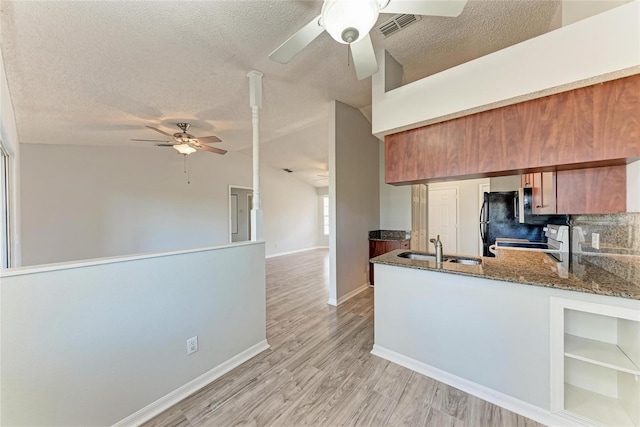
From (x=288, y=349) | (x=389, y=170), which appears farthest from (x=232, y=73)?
(x=288, y=349)

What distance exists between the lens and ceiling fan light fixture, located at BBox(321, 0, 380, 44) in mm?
1149

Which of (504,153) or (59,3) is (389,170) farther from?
(59,3)

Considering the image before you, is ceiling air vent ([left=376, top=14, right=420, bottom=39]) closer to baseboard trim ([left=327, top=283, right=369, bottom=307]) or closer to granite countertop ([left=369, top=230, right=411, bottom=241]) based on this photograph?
granite countertop ([left=369, top=230, right=411, bottom=241])

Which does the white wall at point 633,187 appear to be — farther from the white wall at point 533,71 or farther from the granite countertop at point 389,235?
the granite countertop at point 389,235

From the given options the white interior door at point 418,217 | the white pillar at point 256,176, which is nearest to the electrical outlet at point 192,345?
the white pillar at point 256,176

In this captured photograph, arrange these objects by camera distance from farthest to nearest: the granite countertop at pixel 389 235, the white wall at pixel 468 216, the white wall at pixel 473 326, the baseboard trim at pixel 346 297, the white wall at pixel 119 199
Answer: the white wall at pixel 468 216
the granite countertop at pixel 389 235
the white wall at pixel 119 199
the baseboard trim at pixel 346 297
the white wall at pixel 473 326

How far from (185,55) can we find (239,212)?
200 inches

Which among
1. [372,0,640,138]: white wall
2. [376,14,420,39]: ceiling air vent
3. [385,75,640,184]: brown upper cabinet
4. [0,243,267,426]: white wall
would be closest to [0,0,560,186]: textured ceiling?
[376,14,420,39]: ceiling air vent

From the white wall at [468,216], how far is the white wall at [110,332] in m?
5.61

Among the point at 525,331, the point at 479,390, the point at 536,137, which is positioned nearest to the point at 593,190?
the point at 536,137

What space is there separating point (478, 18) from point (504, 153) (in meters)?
1.27

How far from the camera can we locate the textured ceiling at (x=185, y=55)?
172 cm

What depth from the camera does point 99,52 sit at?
2.00 metres

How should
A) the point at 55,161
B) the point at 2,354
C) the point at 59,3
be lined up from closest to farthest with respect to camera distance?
the point at 2,354 < the point at 59,3 < the point at 55,161
